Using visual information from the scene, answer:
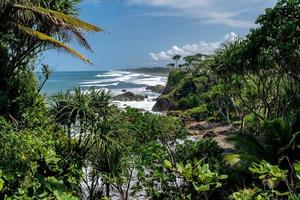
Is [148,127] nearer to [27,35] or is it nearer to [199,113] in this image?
[27,35]

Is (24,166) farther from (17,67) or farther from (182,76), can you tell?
(182,76)

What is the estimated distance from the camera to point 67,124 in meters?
8.78

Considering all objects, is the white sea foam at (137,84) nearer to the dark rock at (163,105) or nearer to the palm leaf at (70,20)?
the dark rock at (163,105)

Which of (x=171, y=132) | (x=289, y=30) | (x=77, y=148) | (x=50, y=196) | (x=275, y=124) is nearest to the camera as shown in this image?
(x=50, y=196)

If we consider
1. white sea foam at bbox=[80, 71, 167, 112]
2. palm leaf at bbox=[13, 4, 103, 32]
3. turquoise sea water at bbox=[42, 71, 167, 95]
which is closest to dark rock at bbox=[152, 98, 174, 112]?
white sea foam at bbox=[80, 71, 167, 112]

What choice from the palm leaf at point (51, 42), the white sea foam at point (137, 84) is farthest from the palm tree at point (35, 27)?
the white sea foam at point (137, 84)

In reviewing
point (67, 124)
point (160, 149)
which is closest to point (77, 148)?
point (67, 124)

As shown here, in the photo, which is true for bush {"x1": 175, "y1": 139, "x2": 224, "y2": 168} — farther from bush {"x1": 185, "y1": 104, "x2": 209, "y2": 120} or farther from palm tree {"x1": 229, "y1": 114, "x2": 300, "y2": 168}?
bush {"x1": 185, "y1": 104, "x2": 209, "y2": 120}

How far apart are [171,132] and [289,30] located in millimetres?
5189

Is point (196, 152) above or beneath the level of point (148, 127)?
beneath

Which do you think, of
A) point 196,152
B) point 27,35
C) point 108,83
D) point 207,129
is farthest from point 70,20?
point 108,83

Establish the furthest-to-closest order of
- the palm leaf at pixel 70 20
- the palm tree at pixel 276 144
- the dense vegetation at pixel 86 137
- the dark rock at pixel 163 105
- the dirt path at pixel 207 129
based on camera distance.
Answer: the dark rock at pixel 163 105 < the dirt path at pixel 207 129 < the palm tree at pixel 276 144 < the palm leaf at pixel 70 20 < the dense vegetation at pixel 86 137

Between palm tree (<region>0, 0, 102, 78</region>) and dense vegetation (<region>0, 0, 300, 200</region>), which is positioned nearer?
dense vegetation (<region>0, 0, 300, 200</region>)

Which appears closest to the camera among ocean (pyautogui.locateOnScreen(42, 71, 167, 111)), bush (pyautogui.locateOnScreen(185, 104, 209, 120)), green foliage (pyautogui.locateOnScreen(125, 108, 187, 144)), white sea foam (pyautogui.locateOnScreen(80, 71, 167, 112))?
green foliage (pyautogui.locateOnScreen(125, 108, 187, 144))
